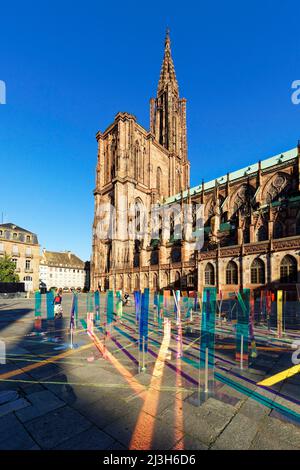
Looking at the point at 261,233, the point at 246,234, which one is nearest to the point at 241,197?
the point at 246,234

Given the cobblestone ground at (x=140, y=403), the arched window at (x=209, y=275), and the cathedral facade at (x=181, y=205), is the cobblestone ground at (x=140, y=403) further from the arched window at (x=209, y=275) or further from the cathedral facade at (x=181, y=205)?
the arched window at (x=209, y=275)

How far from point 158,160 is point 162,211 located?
758 inches

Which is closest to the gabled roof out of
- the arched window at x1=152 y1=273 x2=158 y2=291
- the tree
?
the tree

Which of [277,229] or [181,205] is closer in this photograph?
[277,229]

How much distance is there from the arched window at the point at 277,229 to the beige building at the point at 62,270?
70.7m

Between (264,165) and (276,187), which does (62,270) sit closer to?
(264,165)

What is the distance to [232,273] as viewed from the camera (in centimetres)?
2839

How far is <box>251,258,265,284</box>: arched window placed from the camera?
25694 mm

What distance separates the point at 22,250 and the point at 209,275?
145ft

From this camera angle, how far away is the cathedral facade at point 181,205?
88.8 ft

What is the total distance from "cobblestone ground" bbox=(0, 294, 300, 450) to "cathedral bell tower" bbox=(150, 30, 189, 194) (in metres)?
64.0

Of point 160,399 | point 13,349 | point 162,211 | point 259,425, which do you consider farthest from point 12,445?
point 162,211

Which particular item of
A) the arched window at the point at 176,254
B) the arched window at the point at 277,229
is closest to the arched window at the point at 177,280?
the arched window at the point at 176,254

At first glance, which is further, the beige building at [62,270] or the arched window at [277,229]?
the beige building at [62,270]
